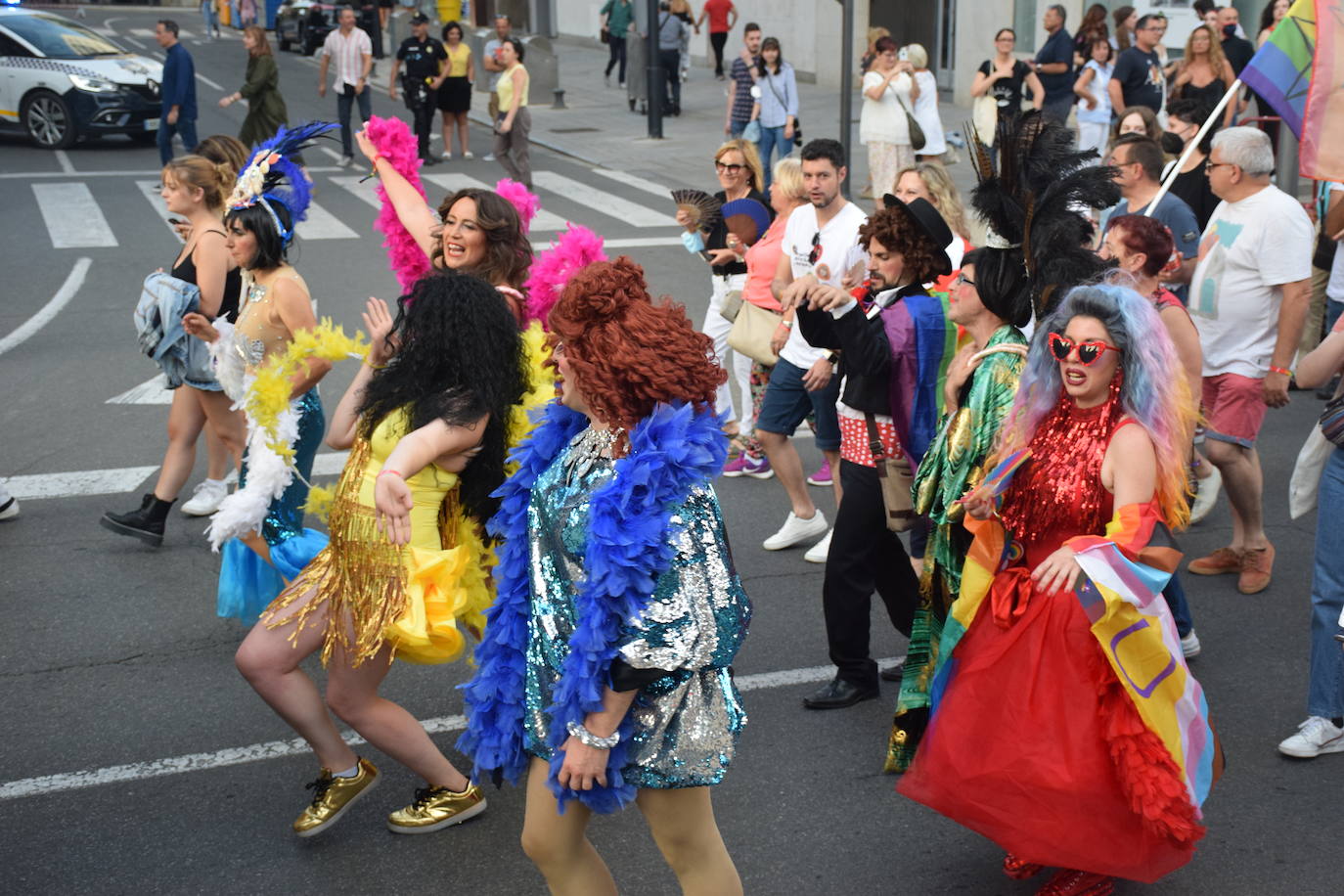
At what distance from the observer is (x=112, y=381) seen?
356 inches

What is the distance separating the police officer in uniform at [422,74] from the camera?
18812 mm

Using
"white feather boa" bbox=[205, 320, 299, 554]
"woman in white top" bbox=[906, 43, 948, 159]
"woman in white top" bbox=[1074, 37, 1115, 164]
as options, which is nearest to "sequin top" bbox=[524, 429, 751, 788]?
"white feather boa" bbox=[205, 320, 299, 554]

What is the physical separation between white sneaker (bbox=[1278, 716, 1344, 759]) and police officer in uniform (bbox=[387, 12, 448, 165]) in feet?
52.7

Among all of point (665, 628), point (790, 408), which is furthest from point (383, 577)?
point (790, 408)

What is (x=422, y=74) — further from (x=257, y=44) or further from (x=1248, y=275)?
(x=1248, y=275)

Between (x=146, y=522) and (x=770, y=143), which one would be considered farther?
(x=770, y=143)

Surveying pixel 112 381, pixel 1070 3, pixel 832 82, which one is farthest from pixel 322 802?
pixel 832 82

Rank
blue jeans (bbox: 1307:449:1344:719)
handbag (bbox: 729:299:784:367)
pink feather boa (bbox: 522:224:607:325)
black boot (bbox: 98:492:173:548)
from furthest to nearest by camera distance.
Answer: handbag (bbox: 729:299:784:367), black boot (bbox: 98:492:173:548), pink feather boa (bbox: 522:224:607:325), blue jeans (bbox: 1307:449:1344:719)

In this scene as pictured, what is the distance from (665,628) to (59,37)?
790 inches

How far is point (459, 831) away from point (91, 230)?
1177cm

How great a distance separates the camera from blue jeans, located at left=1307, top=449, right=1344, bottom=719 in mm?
4324

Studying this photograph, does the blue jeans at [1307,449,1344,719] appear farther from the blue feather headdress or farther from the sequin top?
the blue feather headdress

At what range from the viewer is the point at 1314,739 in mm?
4395

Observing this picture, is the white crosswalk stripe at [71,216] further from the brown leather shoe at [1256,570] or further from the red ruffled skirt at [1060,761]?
the red ruffled skirt at [1060,761]
